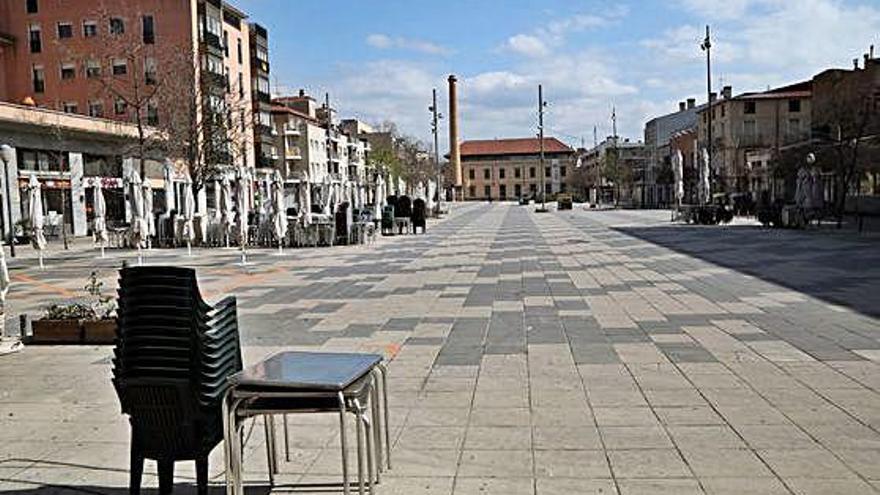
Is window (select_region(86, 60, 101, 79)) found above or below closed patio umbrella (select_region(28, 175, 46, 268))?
above

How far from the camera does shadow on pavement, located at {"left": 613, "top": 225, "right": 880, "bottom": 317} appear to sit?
1313 cm

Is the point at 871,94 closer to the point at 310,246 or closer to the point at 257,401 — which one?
the point at 310,246

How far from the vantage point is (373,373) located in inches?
175

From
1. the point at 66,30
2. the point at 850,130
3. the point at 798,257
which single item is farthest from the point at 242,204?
the point at 66,30

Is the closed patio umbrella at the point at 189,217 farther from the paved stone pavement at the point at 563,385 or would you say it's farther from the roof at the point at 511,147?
the roof at the point at 511,147

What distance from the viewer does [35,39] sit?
5653 centimetres

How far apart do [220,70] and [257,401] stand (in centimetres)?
6158

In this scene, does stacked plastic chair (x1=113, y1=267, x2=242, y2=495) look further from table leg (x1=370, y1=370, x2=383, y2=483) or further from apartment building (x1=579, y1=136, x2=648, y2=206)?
apartment building (x1=579, y1=136, x2=648, y2=206)

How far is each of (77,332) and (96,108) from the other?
4989cm

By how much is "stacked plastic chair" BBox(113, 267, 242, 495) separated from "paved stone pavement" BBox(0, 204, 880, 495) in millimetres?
700

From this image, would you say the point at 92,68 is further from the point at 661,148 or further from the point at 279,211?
the point at 661,148

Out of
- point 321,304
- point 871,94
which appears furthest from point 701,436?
point 871,94

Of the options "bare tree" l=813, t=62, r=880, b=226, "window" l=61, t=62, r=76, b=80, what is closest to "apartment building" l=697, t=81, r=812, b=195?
"bare tree" l=813, t=62, r=880, b=226

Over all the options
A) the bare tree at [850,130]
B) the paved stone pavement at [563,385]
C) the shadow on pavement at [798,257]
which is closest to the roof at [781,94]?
the bare tree at [850,130]
